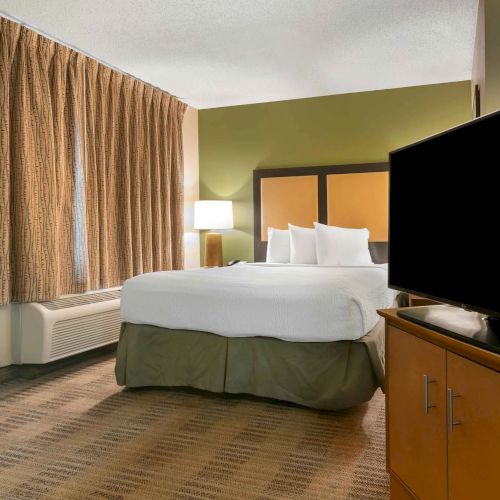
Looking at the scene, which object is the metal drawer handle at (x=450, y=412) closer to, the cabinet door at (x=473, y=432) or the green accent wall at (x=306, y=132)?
the cabinet door at (x=473, y=432)

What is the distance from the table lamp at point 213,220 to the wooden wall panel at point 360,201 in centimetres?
115

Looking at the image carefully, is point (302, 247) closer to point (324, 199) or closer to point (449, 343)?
point (324, 199)

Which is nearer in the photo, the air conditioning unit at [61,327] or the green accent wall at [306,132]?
the air conditioning unit at [61,327]

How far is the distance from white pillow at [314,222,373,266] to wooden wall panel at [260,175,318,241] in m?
0.68

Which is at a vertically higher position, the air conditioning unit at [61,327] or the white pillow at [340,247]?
the white pillow at [340,247]

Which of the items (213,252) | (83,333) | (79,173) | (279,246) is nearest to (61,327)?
(83,333)

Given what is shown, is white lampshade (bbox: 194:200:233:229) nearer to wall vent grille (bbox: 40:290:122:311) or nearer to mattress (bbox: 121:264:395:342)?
wall vent grille (bbox: 40:290:122:311)

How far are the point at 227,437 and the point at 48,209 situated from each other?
2.20m

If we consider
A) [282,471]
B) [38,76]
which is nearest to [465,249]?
[282,471]

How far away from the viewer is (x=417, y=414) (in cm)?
161

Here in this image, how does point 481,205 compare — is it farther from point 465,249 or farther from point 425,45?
point 425,45

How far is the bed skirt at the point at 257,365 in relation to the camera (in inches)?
106

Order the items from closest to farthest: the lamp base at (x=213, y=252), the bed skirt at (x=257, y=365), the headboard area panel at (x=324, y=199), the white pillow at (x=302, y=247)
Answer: the bed skirt at (x=257, y=365)
the white pillow at (x=302, y=247)
the headboard area panel at (x=324, y=199)
the lamp base at (x=213, y=252)

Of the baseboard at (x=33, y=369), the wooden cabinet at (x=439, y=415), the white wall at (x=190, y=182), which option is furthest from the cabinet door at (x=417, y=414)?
the white wall at (x=190, y=182)
